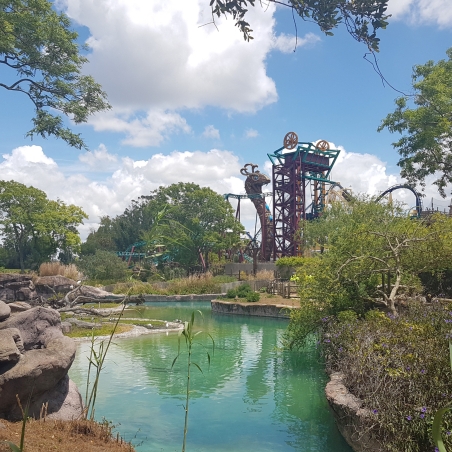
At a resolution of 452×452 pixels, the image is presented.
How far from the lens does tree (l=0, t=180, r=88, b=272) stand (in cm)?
3131

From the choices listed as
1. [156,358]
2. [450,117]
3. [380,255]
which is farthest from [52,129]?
[450,117]

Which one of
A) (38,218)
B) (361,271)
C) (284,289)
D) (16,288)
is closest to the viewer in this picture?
(361,271)

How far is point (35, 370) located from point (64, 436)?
1.12 meters

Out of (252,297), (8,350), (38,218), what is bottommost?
(252,297)

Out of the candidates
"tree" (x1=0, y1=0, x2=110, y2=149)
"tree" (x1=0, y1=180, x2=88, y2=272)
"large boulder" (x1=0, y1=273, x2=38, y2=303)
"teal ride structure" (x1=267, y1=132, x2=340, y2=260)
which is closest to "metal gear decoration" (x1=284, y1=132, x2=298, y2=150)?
"teal ride structure" (x1=267, y1=132, x2=340, y2=260)

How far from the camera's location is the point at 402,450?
411 cm

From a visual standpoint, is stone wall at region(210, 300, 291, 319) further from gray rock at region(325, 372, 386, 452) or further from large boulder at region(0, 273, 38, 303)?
gray rock at region(325, 372, 386, 452)

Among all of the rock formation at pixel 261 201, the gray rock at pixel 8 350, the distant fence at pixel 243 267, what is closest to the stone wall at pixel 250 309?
the gray rock at pixel 8 350

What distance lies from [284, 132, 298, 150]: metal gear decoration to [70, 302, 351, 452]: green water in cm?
2796

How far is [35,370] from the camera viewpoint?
4.82m

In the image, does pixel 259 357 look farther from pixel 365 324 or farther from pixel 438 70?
pixel 438 70

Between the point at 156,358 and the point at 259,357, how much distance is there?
91.2 inches

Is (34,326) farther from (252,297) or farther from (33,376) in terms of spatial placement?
(252,297)

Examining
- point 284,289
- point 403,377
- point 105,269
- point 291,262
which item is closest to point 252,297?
point 284,289
